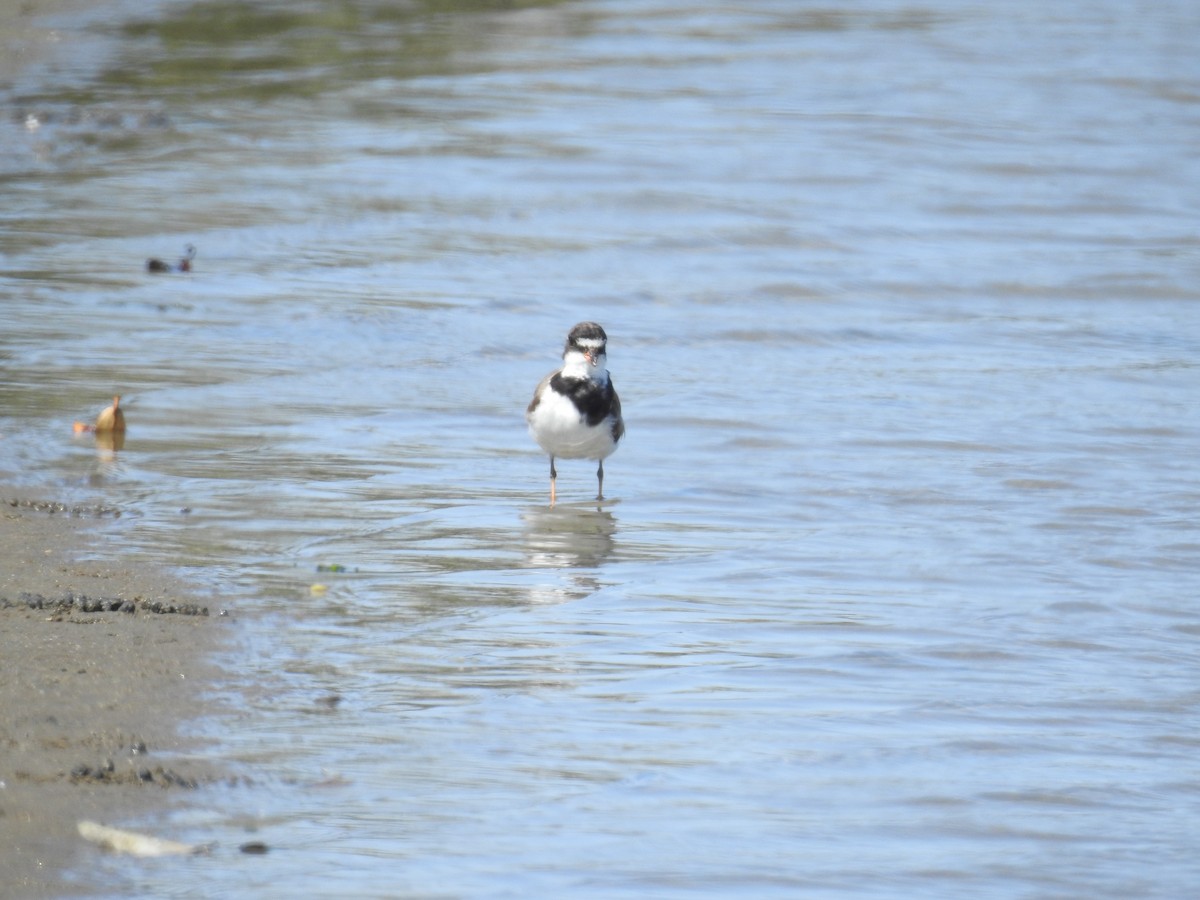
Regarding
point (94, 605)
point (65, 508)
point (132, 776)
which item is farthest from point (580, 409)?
point (132, 776)

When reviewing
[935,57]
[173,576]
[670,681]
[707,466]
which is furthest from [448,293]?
[935,57]

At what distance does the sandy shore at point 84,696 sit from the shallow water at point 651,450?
13 cm

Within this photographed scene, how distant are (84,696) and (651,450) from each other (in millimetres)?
4865

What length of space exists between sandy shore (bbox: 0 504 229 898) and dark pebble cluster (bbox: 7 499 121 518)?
379mm

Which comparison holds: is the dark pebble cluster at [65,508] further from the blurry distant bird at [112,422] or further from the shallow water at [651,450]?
the blurry distant bird at [112,422]

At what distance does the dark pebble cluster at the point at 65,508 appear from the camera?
799 centimetres

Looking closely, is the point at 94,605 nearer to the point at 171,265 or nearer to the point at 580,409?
the point at 580,409

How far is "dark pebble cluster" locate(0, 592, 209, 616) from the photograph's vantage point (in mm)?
6484

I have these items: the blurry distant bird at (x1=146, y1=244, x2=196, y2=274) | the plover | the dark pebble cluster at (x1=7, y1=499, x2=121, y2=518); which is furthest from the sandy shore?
the blurry distant bird at (x1=146, y1=244, x2=196, y2=274)

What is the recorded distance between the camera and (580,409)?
918cm

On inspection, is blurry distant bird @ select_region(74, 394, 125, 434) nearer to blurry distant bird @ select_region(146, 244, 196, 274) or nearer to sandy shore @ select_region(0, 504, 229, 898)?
sandy shore @ select_region(0, 504, 229, 898)

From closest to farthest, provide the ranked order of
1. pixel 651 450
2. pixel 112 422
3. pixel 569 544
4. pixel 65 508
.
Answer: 1. pixel 65 508
2. pixel 569 544
3. pixel 112 422
4. pixel 651 450

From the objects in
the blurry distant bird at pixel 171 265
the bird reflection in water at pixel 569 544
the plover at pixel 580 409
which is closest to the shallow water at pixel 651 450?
the bird reflection in water at pixel 569 544

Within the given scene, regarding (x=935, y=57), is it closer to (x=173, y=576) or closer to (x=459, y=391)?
(x=459, y=391)
